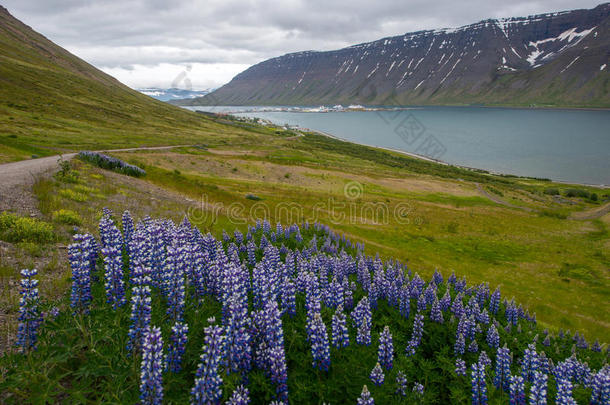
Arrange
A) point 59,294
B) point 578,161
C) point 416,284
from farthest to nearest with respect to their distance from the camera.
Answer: point 578,161, point 416,284, point 59,294

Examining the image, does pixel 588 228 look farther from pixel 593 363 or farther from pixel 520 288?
pixel 593 363

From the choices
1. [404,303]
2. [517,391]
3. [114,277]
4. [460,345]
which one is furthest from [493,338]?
[114,277]

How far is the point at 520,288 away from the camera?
70.0ft

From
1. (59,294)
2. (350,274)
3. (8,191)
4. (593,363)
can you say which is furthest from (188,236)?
(593,363)

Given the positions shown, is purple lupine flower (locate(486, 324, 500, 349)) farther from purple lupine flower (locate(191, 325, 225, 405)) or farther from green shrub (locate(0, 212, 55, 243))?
green shrub (locate(0, 212, 55, 243))

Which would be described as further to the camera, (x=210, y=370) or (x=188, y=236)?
(x=188, y=236)

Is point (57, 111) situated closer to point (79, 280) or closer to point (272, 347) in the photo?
point (79, 280)

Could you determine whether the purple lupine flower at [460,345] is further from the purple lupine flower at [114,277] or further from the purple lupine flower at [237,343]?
the purple lupine flower at [114,277]

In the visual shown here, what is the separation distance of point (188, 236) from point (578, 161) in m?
144

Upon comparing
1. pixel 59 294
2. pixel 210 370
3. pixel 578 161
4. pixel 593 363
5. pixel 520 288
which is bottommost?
pixel 520 288

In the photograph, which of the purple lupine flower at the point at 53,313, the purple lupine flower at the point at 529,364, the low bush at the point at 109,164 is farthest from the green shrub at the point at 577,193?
the purple lupine flower at the point at 53,313

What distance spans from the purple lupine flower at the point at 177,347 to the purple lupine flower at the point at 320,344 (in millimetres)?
2227

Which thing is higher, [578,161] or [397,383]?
[578,161]

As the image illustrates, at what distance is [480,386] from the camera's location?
626cm
